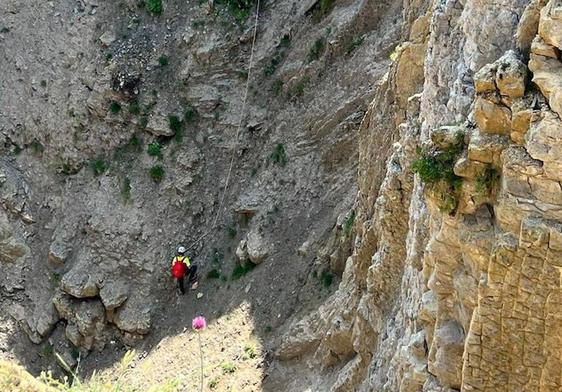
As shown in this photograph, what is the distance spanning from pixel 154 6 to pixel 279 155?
8112 mm

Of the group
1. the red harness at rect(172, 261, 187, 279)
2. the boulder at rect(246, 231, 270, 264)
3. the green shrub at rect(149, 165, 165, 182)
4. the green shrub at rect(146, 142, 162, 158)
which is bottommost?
the boulder at rect(246, 231, 270, 264)

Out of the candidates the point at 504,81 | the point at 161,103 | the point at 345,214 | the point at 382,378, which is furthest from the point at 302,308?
the point at 504,81

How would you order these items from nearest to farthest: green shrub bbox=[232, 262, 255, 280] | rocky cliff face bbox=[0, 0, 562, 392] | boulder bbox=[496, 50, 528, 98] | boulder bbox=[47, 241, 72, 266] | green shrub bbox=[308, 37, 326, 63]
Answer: boulder bbox=[496, 50, 528, 98], rocky cliff face bbox=[0, 0, 562, 392], green shrub bbox=[232, 262, 255, 280], green shrub bbox=[308, 37, 326, 63], boulder bbox=[47, 241, 72, 266]

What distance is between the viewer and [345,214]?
17406mm

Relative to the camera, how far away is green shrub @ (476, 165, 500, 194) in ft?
22.4

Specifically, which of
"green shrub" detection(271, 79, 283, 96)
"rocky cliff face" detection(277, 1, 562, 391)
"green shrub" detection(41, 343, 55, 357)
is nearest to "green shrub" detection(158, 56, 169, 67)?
"green shrub" detection(271, 79, 283, 96)

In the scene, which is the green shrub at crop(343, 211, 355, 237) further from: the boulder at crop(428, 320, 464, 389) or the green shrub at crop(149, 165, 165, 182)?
the green shrub at crop(149, 165, 165, 182)

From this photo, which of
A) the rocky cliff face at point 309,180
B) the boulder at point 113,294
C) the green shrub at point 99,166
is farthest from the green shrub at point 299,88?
the boulder at point 113,294

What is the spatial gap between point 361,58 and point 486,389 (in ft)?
45.1

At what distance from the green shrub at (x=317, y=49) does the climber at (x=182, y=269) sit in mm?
7297

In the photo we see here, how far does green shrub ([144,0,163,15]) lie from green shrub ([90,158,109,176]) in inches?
225

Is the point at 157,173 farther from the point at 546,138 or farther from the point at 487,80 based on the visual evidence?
the point at 546,138

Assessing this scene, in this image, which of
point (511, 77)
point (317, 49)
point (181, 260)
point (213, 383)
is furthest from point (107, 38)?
point (511, 77)

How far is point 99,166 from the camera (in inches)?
963
